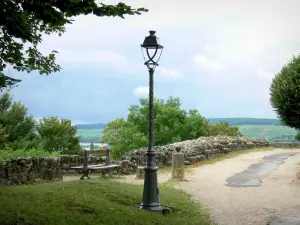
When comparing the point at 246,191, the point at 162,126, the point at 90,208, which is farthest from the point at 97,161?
the point at 162,126

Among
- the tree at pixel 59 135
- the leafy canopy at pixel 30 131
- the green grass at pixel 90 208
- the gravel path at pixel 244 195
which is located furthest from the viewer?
the tree at pixel 59 135

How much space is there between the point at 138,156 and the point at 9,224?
14577 mm

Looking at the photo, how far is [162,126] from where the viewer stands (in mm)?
44281

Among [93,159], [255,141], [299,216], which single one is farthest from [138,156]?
[255,141]

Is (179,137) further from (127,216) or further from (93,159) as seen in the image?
(127,216)

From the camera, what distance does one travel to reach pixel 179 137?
42938mm

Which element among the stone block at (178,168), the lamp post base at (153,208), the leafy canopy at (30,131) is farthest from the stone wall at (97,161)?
the leafy canopy at (30,131)

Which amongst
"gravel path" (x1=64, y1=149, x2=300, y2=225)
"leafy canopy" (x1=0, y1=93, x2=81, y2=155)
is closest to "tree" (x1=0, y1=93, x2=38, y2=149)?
"leafy canopy" (x1=0, y1=93, x2=81, y2=155)

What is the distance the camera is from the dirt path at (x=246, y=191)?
39.0 feet

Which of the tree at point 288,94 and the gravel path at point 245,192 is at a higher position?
the tree at point 288,94

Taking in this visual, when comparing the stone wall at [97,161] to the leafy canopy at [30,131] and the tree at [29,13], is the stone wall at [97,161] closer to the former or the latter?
the tree at [29,13]

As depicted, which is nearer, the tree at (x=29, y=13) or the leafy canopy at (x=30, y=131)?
the tree at (x=29, y=13)

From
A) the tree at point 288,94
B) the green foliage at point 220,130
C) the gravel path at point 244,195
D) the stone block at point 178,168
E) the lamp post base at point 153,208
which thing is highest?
the tree at point 288,94

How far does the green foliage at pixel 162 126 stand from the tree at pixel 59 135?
19.4 ft
